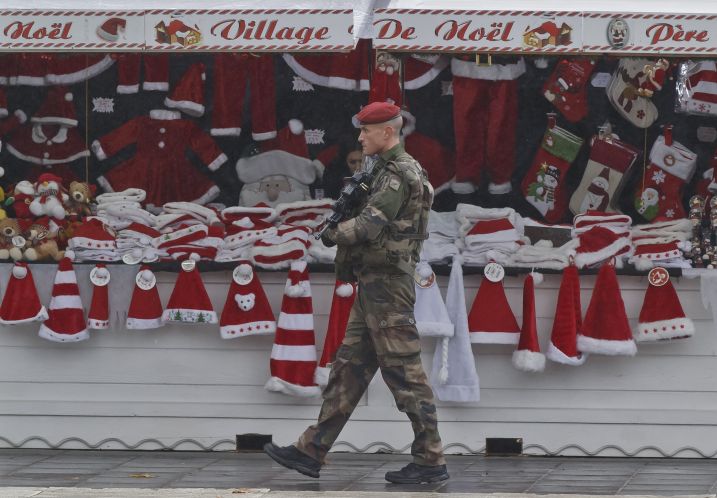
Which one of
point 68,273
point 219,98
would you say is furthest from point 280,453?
point 219,98

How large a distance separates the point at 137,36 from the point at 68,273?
1.38 metres

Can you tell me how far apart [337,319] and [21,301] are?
170cm

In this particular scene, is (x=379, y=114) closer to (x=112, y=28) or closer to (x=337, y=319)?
(x=337, y=319)

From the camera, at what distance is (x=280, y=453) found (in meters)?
7.12

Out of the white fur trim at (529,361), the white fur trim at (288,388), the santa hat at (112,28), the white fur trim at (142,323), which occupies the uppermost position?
the santa hat at (112,28)

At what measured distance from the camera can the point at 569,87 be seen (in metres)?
9.43

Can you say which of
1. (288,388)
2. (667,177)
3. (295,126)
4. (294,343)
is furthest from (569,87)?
(288,388)

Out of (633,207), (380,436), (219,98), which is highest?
(219,98)

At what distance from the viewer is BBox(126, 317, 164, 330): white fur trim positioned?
8.20 m

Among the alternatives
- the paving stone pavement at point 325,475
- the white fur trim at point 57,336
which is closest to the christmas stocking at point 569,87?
the paving stone pavement at point 325,475

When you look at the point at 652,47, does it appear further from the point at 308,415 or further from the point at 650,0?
the point at 308,415

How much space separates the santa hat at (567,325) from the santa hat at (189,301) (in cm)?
180

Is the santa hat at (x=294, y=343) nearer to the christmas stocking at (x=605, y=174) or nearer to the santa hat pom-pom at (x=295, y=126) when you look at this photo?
the santa hat pom-pom at (x=295, y=126)

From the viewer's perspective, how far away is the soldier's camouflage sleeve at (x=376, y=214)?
6.80 m
